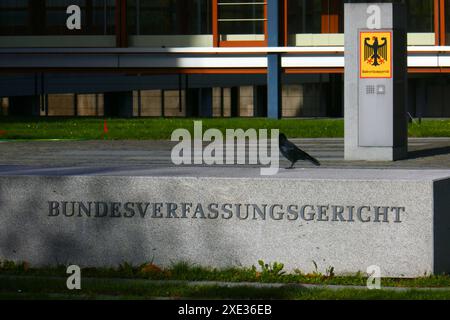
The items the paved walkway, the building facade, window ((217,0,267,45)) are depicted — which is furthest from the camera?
window ((217,0,267,45))

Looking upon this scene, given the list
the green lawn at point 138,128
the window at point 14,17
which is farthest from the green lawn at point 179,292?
the window at point 14,17

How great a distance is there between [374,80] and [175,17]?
25.6 metres

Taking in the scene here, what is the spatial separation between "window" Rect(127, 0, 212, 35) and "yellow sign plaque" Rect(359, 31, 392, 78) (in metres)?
25.0

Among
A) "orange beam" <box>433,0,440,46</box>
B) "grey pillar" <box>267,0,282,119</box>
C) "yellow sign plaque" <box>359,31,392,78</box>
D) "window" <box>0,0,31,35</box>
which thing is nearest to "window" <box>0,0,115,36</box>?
"window" <box>0,0,31,35</box>

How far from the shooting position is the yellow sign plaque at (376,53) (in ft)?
85.1

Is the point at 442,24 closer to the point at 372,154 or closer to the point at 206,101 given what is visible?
the point at 206,101

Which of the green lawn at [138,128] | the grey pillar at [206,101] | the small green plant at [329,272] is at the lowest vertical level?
the small green plant at [329,272]

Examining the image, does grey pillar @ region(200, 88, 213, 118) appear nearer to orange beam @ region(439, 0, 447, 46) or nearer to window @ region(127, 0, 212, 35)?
window @ region(127, 0, 212, 35)

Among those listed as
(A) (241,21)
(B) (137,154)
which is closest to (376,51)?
(B) (137,154)

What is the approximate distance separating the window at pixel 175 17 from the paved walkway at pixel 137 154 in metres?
18.3

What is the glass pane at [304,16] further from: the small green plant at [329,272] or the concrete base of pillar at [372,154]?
the small green plant at [329,272]

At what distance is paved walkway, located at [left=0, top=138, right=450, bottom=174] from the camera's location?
25.3 metres

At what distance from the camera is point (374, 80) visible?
26047 mm
